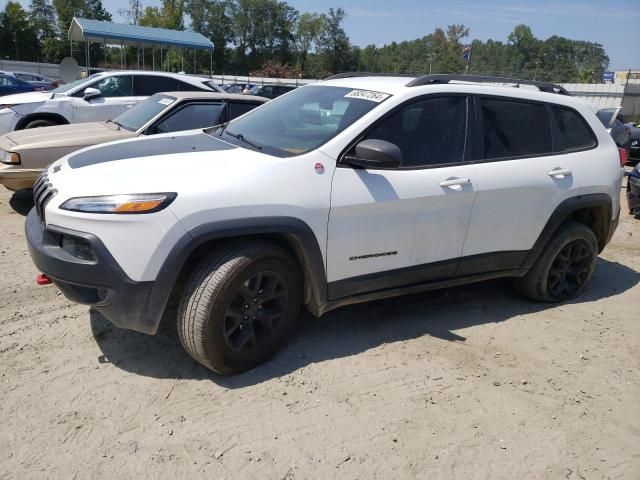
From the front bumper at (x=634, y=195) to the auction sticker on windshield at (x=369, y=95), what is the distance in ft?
20.4

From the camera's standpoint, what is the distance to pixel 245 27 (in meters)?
84.0

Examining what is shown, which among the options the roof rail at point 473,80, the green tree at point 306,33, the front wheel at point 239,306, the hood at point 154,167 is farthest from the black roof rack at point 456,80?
the green tree at point 306,33

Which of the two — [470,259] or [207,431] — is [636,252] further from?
[207,431]

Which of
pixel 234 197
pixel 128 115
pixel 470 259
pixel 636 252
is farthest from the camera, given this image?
pixel 128 115

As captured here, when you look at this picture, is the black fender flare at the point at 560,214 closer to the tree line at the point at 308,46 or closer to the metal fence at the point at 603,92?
the metal fence at the point at 603,92

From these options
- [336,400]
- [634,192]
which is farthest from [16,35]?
[336,400]

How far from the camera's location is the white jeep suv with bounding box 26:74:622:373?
2895 millimetres

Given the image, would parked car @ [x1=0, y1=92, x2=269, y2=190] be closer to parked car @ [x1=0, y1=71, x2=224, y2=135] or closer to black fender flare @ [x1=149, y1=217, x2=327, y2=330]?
parked car @ [x1=0, y1=71, x2=224, y2=135]

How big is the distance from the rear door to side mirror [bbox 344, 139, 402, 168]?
866 millimetres

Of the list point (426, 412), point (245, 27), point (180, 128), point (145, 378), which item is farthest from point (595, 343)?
point (245, 27)

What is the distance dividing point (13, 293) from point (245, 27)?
8705 cm

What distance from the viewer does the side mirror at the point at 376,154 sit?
3217 mm

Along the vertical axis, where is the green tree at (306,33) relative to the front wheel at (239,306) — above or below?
above

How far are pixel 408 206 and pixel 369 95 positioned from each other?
815 millimetres
